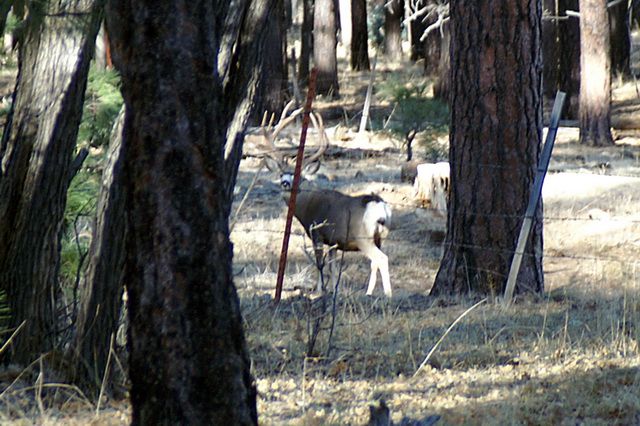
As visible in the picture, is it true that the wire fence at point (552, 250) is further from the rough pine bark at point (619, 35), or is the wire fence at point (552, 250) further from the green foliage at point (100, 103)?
the rough pine bark at point (619, 35)

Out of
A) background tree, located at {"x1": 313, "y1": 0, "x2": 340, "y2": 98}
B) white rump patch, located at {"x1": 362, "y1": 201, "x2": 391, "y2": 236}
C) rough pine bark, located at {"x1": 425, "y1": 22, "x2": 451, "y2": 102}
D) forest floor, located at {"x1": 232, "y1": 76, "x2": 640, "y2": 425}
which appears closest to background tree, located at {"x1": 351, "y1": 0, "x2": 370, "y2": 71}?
background tree, located at {"x1": 313, "y1": 0, "x2": 340, "y2": 98}

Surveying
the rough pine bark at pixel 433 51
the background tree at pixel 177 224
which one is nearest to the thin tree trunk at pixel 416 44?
Answer: the rough pine bark at pixel 433 51

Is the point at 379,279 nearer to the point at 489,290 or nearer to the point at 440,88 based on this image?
the point at 489,290

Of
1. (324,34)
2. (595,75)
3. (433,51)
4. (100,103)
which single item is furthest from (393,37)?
(100,103)

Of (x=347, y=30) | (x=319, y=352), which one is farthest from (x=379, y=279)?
(x=347, y=30)

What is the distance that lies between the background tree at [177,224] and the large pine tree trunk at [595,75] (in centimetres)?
Result: 1590

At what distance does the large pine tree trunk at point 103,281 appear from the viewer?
16.5 feet

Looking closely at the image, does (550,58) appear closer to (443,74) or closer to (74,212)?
(443,74)

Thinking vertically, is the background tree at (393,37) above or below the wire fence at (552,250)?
above

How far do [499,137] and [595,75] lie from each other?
457 inches

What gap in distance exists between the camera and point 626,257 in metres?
10.7

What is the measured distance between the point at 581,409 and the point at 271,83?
1999 centimetres

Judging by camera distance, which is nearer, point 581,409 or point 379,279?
point 581,409

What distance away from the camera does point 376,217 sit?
1091cm
